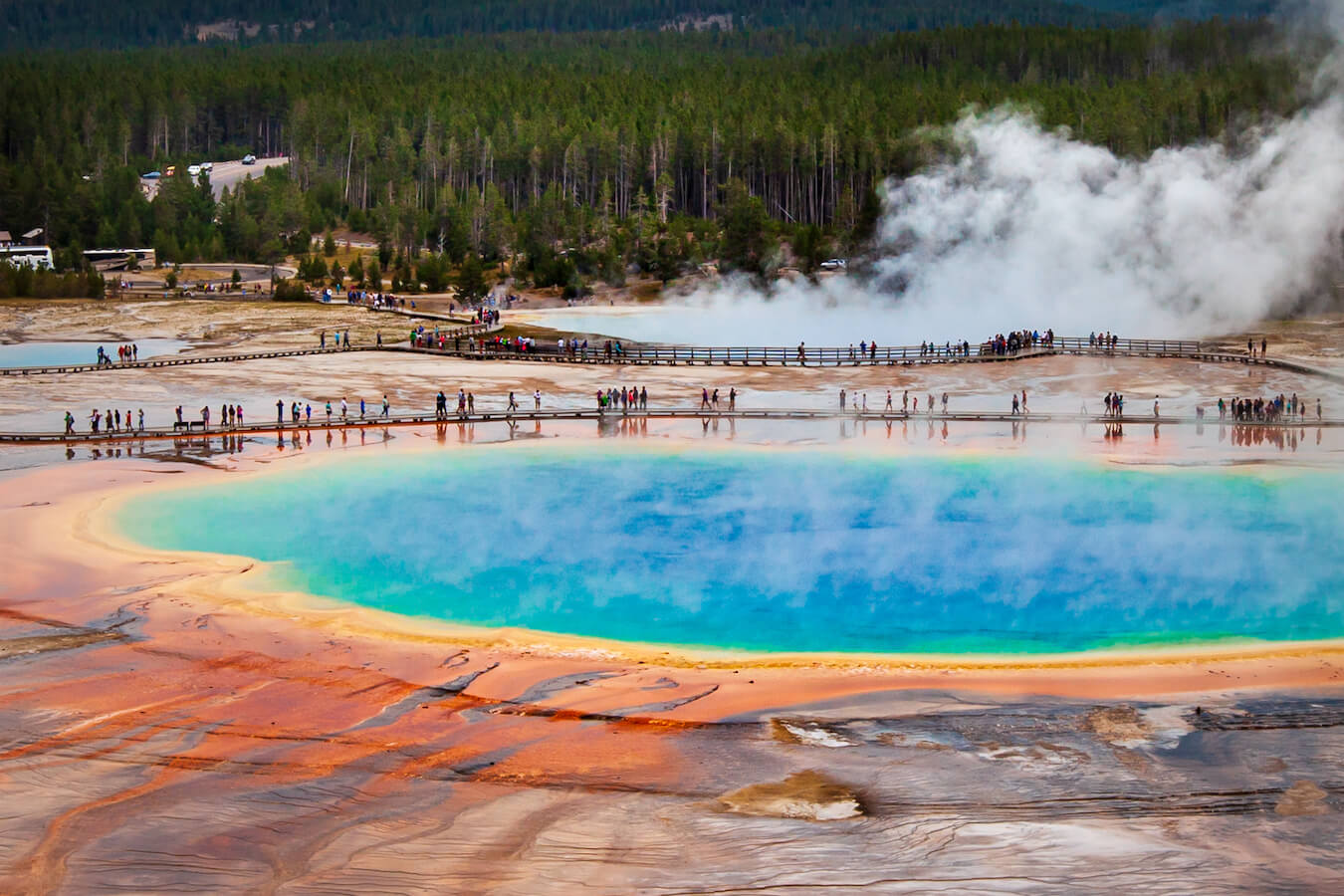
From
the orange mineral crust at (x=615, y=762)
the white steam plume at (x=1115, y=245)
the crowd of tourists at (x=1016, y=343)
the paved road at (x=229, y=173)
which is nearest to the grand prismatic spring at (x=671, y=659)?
the orange mineral crust at (x=615, y=762)

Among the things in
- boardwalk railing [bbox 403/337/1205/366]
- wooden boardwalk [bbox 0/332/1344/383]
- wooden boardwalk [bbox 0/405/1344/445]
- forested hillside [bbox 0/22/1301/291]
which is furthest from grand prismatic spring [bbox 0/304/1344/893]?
forested hillside [bbox 0/22/1301/291]

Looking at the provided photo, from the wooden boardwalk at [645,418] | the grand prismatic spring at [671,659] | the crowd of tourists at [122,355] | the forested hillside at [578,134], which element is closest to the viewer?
the grand prismatic spring at [671,659]

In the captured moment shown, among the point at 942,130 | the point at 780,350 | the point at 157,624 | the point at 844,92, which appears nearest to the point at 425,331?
the point at 780,350

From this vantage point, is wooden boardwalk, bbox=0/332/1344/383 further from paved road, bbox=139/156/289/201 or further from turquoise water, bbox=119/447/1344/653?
paved road, bbox=139/156/289/201

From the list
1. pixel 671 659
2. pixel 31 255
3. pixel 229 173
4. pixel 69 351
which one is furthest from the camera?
pixel 229 173

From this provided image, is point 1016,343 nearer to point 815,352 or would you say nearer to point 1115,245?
point 815,352

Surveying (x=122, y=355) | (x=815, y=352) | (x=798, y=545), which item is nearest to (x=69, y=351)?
(x=122, y=355)

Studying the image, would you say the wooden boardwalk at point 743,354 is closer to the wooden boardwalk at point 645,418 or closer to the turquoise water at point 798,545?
the wooden boardwalk at point 645,418
